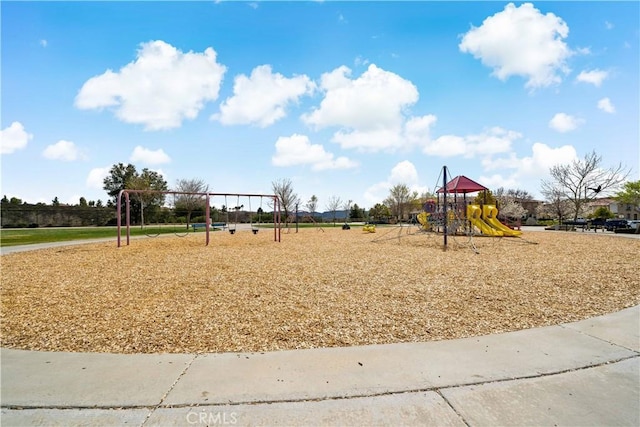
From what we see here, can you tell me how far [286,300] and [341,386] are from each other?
9.16 feet

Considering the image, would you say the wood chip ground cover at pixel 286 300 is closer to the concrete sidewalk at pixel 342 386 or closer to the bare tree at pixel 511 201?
the concrete sidewalk at pixel 342 386

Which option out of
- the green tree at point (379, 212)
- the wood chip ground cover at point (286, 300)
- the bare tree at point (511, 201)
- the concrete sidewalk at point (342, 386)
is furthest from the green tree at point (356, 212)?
the concrete sidewalk at point (342, 386)

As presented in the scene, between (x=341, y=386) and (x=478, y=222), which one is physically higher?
(x=478, y=222)

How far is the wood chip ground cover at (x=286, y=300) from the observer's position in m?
4.02

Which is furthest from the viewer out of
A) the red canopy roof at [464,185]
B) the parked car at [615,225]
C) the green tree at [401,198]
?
the green tree at [401,198]

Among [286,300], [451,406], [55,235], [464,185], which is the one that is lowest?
[451,406]

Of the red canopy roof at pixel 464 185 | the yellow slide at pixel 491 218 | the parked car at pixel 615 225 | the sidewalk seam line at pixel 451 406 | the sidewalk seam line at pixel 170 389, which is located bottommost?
the sidewalk seam line at pixel 451 406

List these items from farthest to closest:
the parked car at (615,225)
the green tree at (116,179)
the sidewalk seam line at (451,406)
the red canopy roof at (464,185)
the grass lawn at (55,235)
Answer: the green tree at (116,179) < the parked car at (615,225) < the red canopy roof at (464,185) < the grass lawn at (55,235) < the sidewalk seam line at (451,406)

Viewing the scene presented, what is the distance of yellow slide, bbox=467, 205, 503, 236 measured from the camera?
59.1 feet

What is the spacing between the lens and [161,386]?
2838mm
